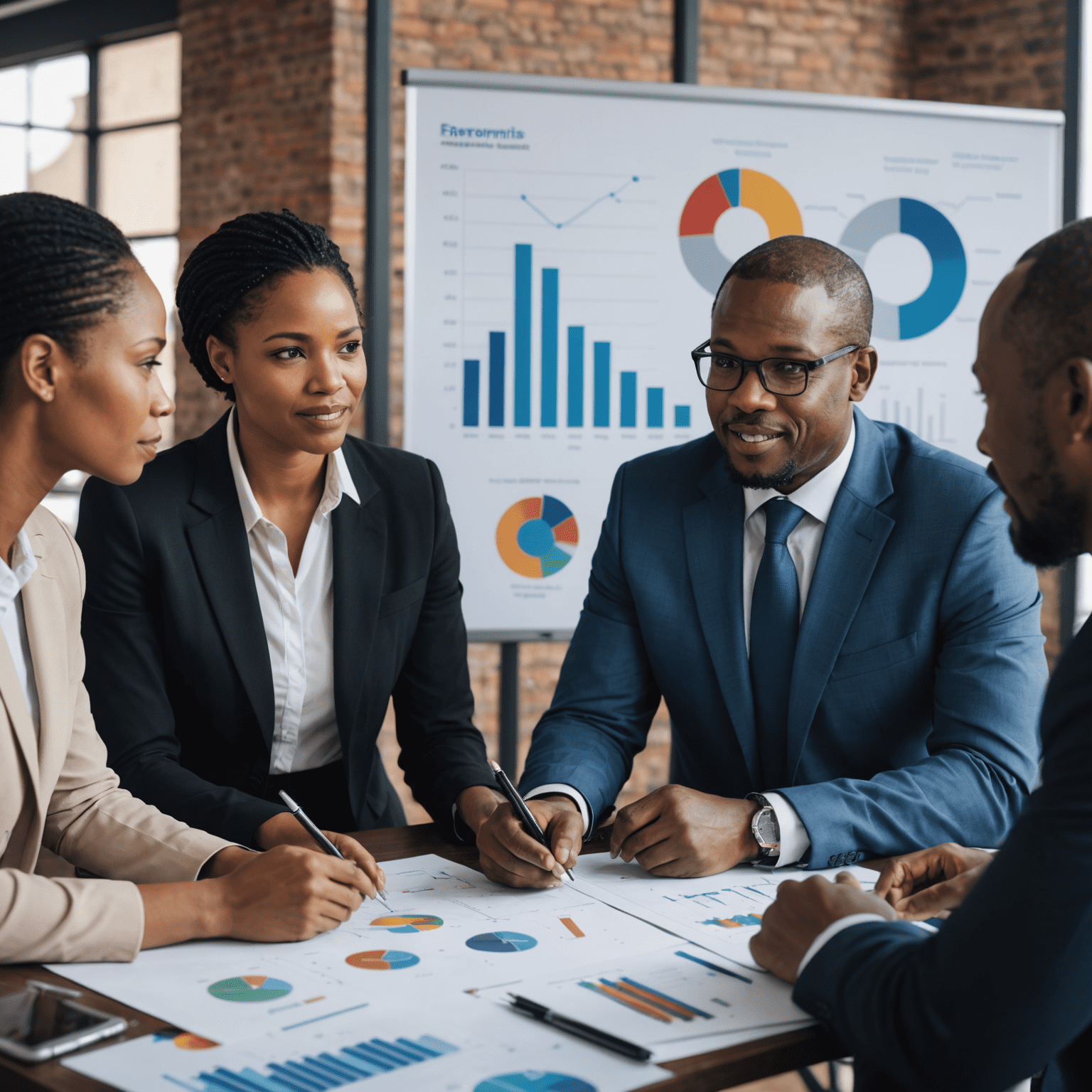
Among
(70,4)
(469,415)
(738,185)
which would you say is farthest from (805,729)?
(70,4)

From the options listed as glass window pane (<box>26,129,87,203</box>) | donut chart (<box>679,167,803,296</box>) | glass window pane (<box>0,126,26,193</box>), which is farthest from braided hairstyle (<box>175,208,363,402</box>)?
glass window pane (<box>0,126,26,193</box>)

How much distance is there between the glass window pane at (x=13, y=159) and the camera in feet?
24.8

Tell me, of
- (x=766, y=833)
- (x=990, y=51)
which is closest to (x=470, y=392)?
(x=766, y=833)

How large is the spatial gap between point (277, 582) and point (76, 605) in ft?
1.60

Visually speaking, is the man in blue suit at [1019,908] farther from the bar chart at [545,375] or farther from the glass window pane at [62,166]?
the glass window pane at [62,166]

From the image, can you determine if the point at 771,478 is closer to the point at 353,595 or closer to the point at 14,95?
the point at 353,595

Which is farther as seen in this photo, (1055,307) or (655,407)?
(655,407)

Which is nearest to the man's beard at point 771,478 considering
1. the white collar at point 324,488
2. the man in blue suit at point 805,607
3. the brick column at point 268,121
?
the man in blue suit at point 805,607

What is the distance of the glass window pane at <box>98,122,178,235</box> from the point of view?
706 centimetres

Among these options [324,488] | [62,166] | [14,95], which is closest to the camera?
[324,488]

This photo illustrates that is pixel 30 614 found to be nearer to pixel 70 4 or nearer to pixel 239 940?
pixel 239 940

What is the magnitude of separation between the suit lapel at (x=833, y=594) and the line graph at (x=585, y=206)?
1396 millimetres

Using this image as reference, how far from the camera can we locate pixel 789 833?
1.55 metres

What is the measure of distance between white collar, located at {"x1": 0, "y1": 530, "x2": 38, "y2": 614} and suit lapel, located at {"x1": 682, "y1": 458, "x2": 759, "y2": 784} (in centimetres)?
100
